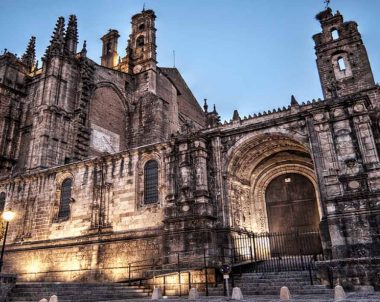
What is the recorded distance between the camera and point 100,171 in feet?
63.2

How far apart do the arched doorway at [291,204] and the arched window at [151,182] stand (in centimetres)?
645

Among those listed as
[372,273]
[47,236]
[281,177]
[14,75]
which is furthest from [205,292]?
[14,75]

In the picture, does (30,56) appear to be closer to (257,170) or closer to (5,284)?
(257,170)

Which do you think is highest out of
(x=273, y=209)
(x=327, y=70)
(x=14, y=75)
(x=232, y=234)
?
(x=14, y=75)

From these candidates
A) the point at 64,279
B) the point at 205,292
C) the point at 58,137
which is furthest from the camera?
the point at 58,137

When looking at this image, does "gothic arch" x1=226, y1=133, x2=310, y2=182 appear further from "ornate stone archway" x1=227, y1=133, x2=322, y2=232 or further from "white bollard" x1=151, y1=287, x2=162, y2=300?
"white bollard" x1=151, y1=287, x2=162, y2=300

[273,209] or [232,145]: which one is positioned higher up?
[232,145]

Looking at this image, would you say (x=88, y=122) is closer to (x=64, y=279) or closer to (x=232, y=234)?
(x=64, y=279)

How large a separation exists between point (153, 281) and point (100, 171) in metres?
8.03

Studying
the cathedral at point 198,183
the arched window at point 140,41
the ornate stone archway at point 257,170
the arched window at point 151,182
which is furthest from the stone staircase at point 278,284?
the arched window at point 140,41

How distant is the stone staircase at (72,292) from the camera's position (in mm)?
10773

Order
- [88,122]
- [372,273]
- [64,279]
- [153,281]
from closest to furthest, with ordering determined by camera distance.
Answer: [372,273] → [153,281] → [64,279] → [88,122]

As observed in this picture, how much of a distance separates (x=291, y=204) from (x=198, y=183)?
19.7 ft

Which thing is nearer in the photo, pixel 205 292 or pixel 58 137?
pixel 205 292
